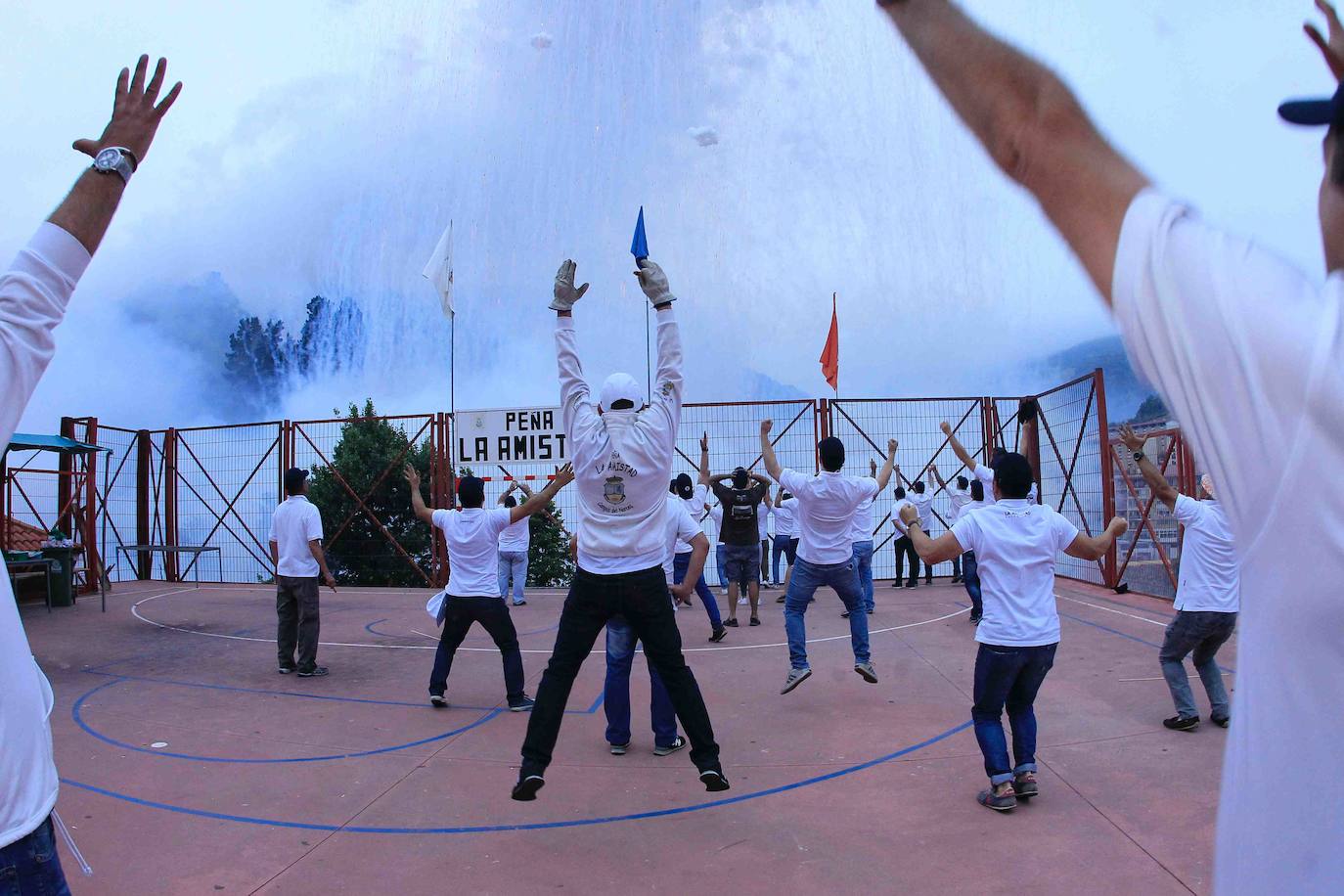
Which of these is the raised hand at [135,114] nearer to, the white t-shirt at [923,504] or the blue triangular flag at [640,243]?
the blue triangular flag at [640,243]

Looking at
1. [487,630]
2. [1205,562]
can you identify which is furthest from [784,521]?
[1205,562]

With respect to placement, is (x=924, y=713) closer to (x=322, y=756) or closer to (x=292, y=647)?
(x=322, y=756)

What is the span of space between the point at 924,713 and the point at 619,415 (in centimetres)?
385

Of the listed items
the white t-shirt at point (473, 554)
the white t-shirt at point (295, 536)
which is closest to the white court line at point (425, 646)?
the white t-shirt at point (295, 536)

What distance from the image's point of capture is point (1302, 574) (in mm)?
808

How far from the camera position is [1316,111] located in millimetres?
923

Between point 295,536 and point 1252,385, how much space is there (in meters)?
9.12

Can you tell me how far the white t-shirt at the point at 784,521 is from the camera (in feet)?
42.1

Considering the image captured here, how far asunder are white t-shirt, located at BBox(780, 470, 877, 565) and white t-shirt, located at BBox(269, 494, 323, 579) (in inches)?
190

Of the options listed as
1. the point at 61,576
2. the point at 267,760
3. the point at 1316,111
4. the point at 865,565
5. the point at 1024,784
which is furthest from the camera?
the point at 61,576

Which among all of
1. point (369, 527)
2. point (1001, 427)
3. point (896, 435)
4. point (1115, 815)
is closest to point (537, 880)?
point (1115, 815)

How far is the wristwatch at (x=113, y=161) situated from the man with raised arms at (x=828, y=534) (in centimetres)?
565

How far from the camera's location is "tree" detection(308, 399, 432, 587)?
63.4 ft

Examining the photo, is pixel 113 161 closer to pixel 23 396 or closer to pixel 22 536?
pixel 23 396
